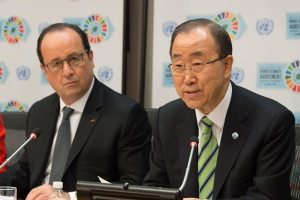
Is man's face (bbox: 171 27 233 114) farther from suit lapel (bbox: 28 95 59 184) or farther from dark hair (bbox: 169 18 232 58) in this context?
suit lapel (bbox: 28 95 59 184)

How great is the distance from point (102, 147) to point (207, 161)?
2.33ft

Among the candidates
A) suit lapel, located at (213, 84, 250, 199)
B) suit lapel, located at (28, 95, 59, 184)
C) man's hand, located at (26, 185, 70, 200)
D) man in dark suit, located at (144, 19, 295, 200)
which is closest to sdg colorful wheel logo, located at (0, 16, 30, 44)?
suit lapel, located at (28, 95, 59, 184)

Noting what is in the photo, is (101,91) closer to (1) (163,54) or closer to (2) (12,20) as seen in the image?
(1) (163,54)

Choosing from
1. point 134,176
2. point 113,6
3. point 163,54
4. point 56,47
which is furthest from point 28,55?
point 134,176

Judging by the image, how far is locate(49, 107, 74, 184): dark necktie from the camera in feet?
9.82

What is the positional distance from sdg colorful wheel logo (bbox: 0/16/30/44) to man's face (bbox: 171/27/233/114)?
224 cm

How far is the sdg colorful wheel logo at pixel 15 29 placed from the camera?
4387mm

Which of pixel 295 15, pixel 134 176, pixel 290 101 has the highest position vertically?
pixel 295 15

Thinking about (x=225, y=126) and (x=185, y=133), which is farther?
(x=185, y=133)

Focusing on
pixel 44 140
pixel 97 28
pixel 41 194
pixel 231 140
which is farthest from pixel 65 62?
pixel 97 28

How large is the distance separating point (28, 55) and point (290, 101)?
1968mm

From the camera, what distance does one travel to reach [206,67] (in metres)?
2.38

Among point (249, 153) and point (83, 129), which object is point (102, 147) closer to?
point (83, 129)

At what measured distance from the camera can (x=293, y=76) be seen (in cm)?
368
